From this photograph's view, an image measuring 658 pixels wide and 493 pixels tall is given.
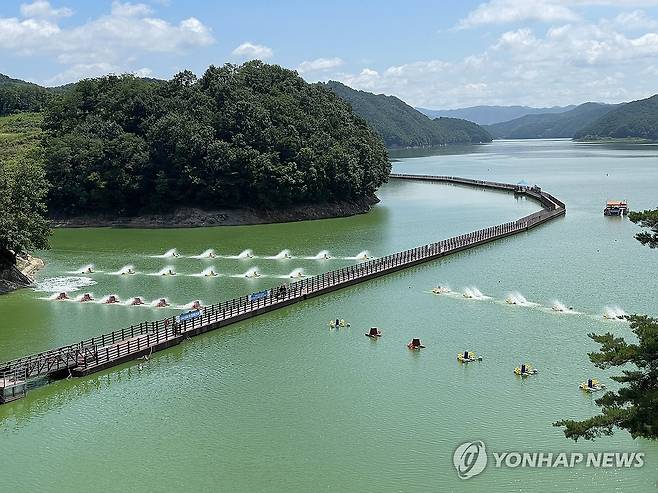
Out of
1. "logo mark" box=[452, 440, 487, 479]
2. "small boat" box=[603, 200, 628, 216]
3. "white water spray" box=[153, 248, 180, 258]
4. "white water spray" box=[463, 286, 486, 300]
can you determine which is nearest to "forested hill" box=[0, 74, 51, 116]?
"white water spray" box=[153, 248, 180, 258]

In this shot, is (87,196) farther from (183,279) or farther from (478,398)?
(478,398)

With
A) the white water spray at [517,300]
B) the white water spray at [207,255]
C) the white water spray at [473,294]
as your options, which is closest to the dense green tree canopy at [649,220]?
the white water spray at [517,300]

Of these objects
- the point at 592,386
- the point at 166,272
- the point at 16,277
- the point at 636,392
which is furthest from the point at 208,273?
the point at 636,392

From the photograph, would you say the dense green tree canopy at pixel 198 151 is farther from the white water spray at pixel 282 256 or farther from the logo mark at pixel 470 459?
the logo mark at pixel 470 459

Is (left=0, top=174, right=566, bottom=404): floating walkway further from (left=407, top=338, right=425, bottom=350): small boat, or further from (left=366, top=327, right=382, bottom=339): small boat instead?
(left=407, top=338, right=425, bottom=350): small boat

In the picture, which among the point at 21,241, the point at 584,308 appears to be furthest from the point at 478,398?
the point at 21,241

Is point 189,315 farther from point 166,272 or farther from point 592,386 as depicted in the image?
point 592,386

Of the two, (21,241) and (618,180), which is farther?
(618,180)
